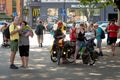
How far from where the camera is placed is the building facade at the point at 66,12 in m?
66.6

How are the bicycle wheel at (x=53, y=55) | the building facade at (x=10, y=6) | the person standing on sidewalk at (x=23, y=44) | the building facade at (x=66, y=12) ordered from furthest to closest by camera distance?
the building facade at (x=10, y=6), the building facade at (x=66, y=12), the bicycle wheel at (x=53, y=55), the person standing on sidewalk at (x=23, y=44)

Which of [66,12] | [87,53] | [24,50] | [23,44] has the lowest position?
[66,12]

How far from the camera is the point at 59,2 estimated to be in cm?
6794

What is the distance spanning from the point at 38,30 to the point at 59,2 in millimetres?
40942

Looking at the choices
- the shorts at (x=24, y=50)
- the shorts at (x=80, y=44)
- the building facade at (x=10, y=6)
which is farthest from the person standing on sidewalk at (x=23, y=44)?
the building facade at (x=10, y=6)

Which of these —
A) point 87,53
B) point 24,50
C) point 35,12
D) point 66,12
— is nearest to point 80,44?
point 87,53

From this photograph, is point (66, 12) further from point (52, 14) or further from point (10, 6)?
point (10, 6)

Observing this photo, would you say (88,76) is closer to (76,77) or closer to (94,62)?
(76,77)

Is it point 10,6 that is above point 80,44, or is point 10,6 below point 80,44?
below

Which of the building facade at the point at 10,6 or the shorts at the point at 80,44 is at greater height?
the shorts at the point at 80,44

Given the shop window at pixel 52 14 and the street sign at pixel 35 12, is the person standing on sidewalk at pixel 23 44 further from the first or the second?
the shop window at pixel 52 14

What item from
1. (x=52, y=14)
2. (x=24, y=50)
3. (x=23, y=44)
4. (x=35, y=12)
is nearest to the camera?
(x=23, y=44)

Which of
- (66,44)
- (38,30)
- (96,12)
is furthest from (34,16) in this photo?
(66,44)

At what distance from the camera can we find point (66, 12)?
6644 centimetres
